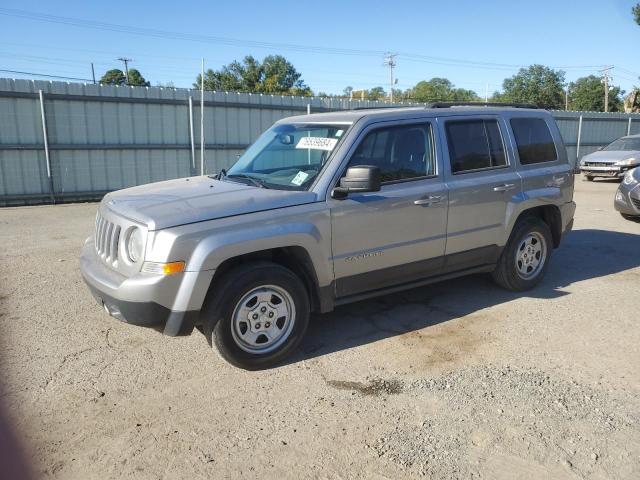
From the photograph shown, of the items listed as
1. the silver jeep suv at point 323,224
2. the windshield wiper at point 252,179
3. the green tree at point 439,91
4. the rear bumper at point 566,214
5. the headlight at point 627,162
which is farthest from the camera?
the green tree at point 439,91

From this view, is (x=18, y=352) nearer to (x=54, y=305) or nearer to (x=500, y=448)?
(x=54, y=305)

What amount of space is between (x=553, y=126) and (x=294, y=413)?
4.46 metres

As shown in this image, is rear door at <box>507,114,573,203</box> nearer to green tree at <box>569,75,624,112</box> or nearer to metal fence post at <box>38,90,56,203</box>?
metal fence post at <box>38,90,56,203</box>

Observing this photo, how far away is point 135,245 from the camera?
12.1 feet

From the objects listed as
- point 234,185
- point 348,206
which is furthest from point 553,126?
point 234,185

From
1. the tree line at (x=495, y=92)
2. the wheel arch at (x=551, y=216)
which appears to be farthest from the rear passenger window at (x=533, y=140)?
the tree line at (x=495, y=92)

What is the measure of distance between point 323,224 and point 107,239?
1661 mm

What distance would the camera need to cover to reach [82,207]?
12234mm

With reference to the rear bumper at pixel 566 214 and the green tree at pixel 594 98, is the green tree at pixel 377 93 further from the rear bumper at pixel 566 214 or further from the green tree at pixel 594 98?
the rear bumper at pixel 566 214

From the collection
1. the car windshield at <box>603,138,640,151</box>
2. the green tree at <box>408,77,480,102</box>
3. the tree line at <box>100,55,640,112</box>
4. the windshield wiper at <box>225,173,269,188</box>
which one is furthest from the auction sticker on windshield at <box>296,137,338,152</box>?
the green tree at <box>408,77,480,102</box>

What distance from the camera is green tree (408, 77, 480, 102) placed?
3346 inches

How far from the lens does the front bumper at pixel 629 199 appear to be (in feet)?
31.4

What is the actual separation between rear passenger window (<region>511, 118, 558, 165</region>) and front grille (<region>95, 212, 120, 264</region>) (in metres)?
4.00

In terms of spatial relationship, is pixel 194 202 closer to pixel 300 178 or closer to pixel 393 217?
pixel 300 178
